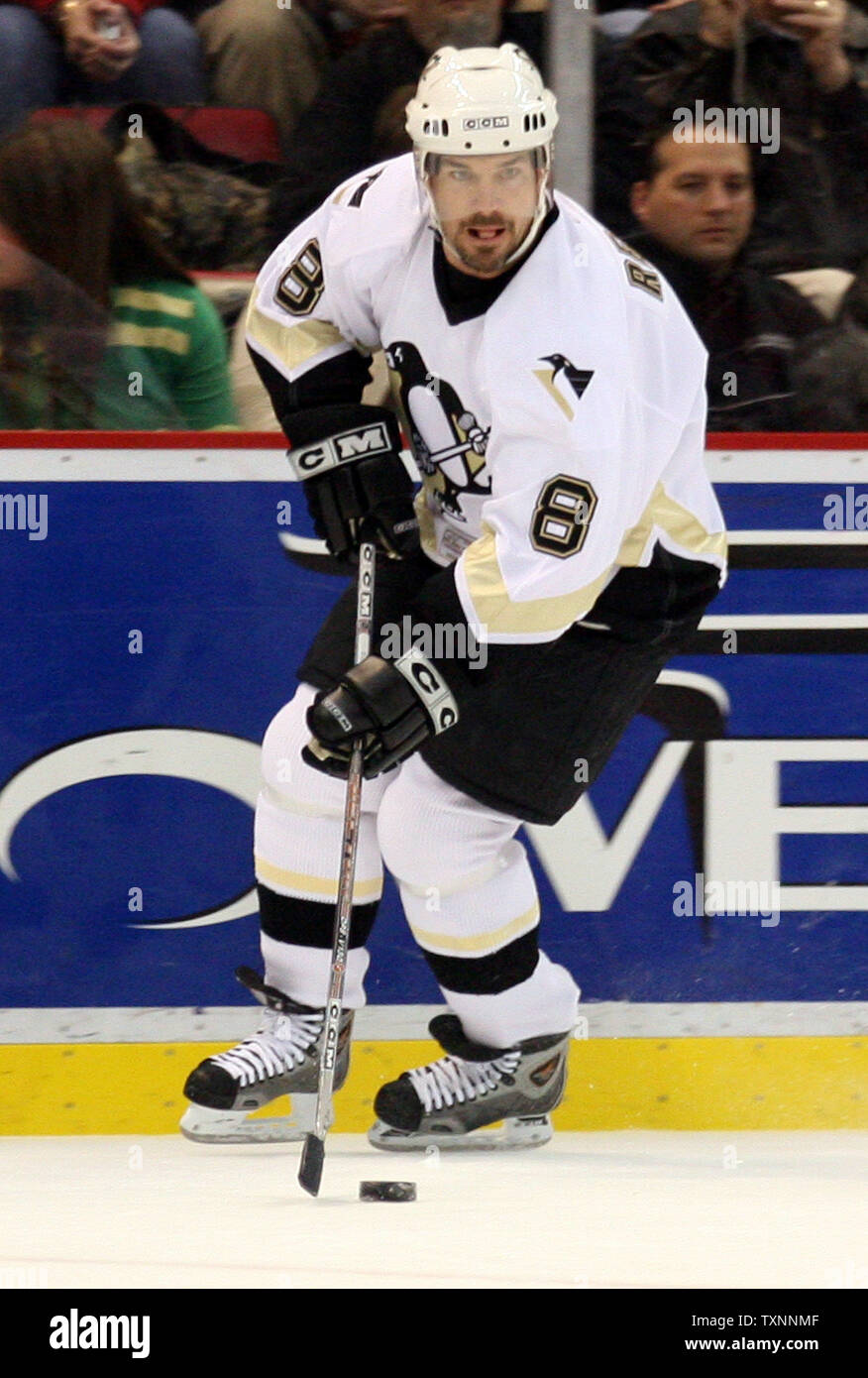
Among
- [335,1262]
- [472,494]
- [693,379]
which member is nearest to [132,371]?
[472,494]

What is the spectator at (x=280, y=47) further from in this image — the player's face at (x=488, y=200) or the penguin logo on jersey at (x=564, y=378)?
the penguin logo on jersey at (x=564, y=378)

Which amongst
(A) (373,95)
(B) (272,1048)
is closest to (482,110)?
(A) (373,95)

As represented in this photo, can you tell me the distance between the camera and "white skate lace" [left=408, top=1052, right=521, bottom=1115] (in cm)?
304

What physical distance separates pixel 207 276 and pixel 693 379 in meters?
0.86

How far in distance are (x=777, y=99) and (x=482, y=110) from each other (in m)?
0.89

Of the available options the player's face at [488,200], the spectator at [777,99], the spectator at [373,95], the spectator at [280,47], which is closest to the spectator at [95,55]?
the spectator at [280,47]

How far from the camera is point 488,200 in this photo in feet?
8.66

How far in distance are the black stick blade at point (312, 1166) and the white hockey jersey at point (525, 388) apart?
0.66 metres

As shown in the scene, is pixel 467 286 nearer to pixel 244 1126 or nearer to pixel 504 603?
pixel 504 603

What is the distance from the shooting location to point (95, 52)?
3283 millimetres

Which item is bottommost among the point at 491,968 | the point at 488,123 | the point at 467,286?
the point at 491,968

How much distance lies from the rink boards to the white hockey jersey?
14.5 inches

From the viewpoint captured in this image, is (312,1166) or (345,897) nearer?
(312,1166)

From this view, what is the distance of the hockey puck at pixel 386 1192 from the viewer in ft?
8.84
